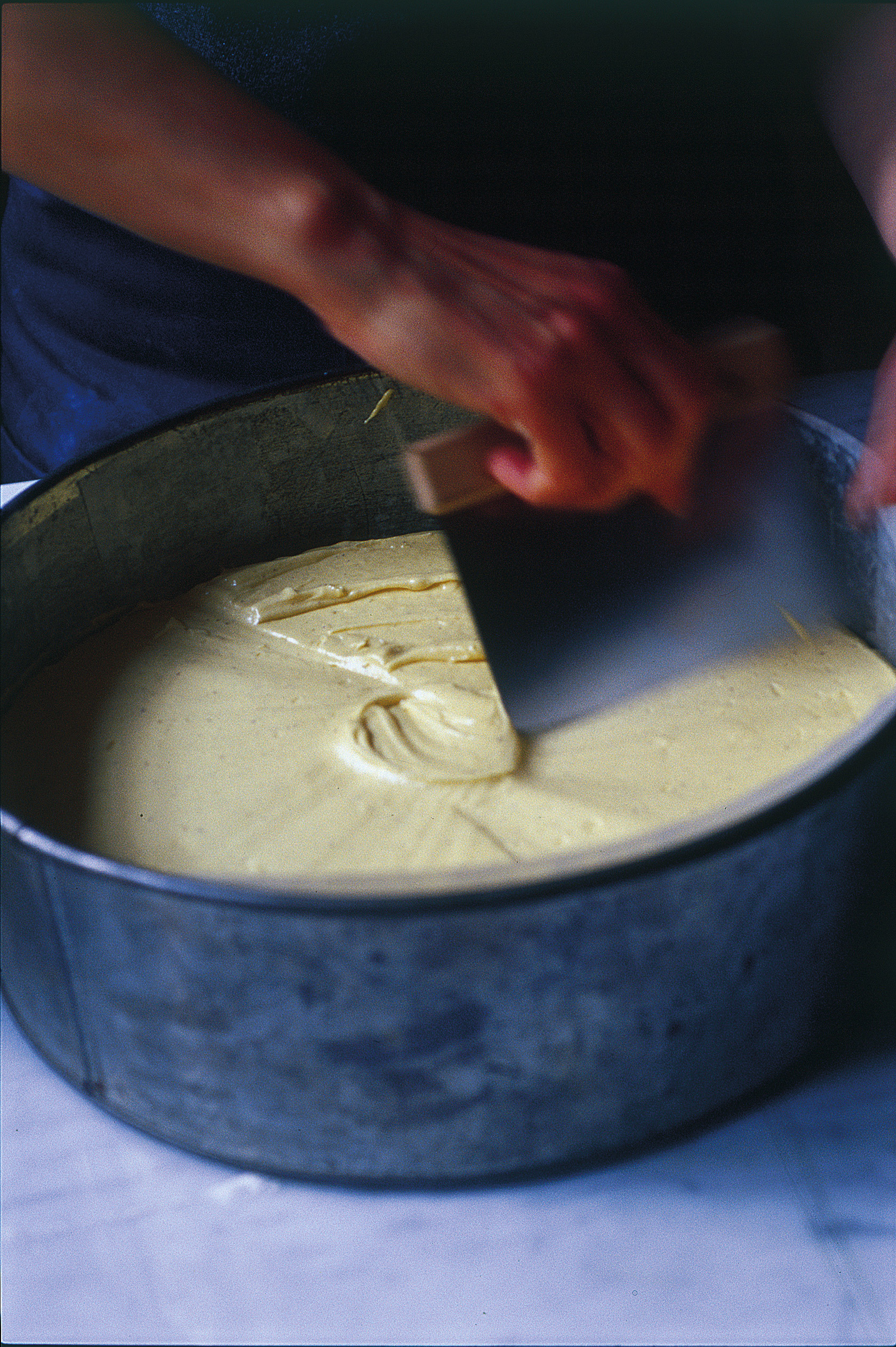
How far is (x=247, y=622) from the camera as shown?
1295mm

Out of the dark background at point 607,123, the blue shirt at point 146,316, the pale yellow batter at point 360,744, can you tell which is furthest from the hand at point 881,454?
the blue shirt at point 146,316

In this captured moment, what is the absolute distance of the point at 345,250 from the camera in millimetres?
Result: 882

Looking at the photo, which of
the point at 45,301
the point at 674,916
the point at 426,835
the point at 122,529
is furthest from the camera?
the point at 45,301

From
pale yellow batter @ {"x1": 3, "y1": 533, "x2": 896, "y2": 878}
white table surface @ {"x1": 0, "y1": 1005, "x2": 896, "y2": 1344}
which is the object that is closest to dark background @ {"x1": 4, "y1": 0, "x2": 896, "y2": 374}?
pale yellow batter @ {"x1": 3, "y1": 533, "x2": 896, "y2": 878}

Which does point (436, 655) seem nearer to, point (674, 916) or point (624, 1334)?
point (674, 916)

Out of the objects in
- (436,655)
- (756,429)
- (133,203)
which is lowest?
(436,655)

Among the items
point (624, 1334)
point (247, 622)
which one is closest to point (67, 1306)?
point (624, 1334)

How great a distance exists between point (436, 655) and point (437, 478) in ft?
0.92

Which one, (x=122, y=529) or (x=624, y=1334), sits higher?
(x=122, y=529)

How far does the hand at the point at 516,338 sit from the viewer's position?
0.89m

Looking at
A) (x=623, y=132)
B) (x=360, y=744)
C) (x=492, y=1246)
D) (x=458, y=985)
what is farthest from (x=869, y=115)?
(x=492, y=1246)

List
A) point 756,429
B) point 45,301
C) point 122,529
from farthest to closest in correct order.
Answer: point 45,301, point 122,529, point 756,429

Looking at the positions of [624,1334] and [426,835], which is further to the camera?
[426,835]

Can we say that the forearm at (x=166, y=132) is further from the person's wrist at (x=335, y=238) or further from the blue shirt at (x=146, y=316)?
the blue shirt at (x=146, y=316)
